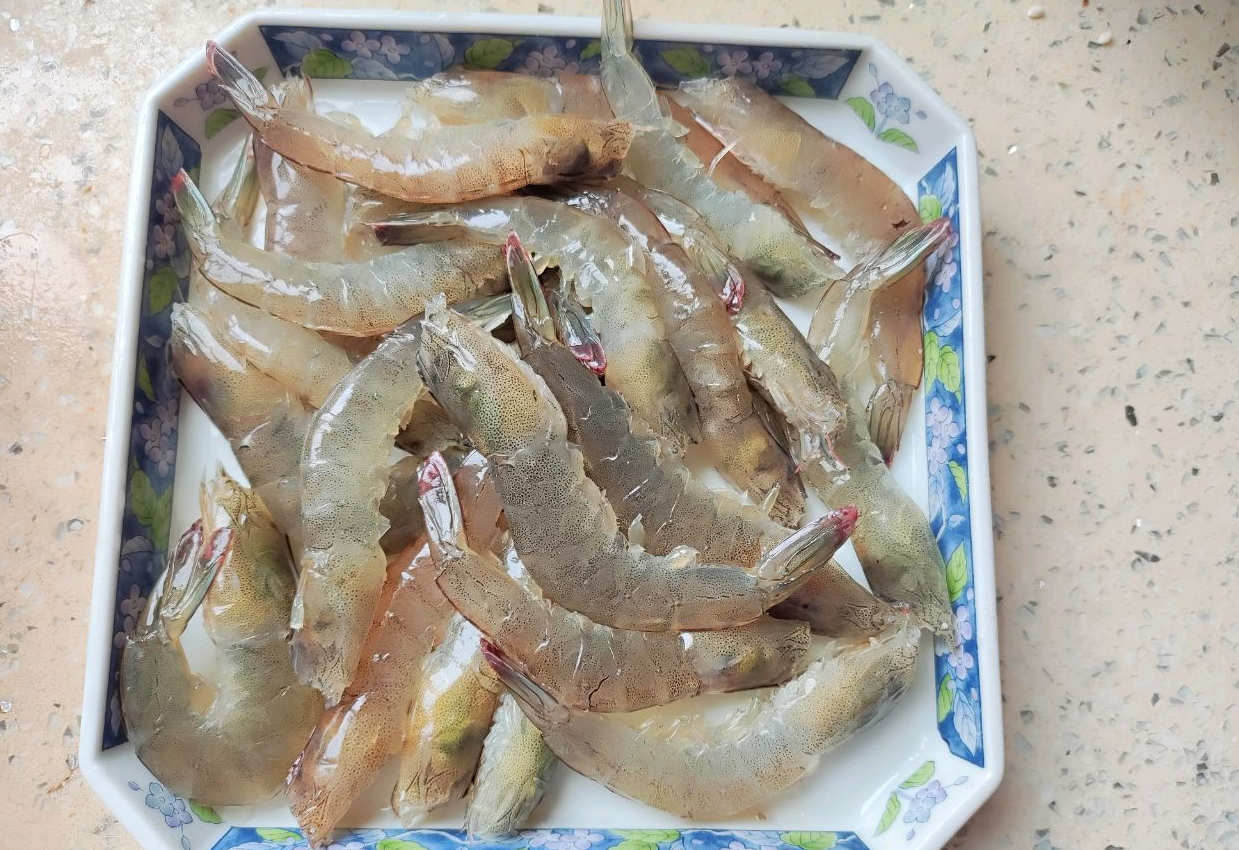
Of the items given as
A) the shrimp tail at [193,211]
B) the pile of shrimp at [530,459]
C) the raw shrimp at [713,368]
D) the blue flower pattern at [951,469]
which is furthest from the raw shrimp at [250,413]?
the blue flower pattern at [951,469]

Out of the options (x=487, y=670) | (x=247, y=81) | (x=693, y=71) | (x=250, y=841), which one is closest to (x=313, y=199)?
(x=247, y=81)

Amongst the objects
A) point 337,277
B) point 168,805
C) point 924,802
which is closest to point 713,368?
point 337,277

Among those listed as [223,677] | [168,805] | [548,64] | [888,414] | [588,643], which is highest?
[548,64]

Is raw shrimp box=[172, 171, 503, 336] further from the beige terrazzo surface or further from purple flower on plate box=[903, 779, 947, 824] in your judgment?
purple flower on plate box=[903, 779, 947, 824]

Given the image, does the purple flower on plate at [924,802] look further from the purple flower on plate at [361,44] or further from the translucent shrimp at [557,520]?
the purple flower on plate at [361,44]

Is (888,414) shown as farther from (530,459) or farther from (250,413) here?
(250,413)
